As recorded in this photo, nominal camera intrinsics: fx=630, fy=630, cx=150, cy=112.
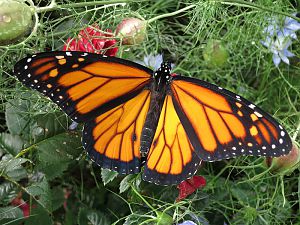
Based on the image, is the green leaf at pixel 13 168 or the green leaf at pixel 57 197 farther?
the green leaf at pixel 57 197

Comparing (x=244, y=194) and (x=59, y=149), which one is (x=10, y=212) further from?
(x=244, y=194)

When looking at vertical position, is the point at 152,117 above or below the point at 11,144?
above

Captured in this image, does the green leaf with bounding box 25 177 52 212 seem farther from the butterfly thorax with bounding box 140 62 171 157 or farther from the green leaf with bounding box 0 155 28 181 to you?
the butterfly thorax with bounding box 140 62 171 157

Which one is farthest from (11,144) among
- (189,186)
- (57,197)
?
(189,186)

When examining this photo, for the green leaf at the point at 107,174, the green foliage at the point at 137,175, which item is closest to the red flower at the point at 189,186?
the green foliage at the point at 137,175

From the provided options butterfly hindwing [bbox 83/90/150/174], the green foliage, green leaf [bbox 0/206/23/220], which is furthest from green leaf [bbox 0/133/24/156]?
butterfly hindwing [bbox 83/90/150/174]

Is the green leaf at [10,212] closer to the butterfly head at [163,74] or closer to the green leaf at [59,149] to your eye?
the green leaf at [59,149]

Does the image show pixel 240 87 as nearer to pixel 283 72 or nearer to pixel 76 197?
pixel 283 72
